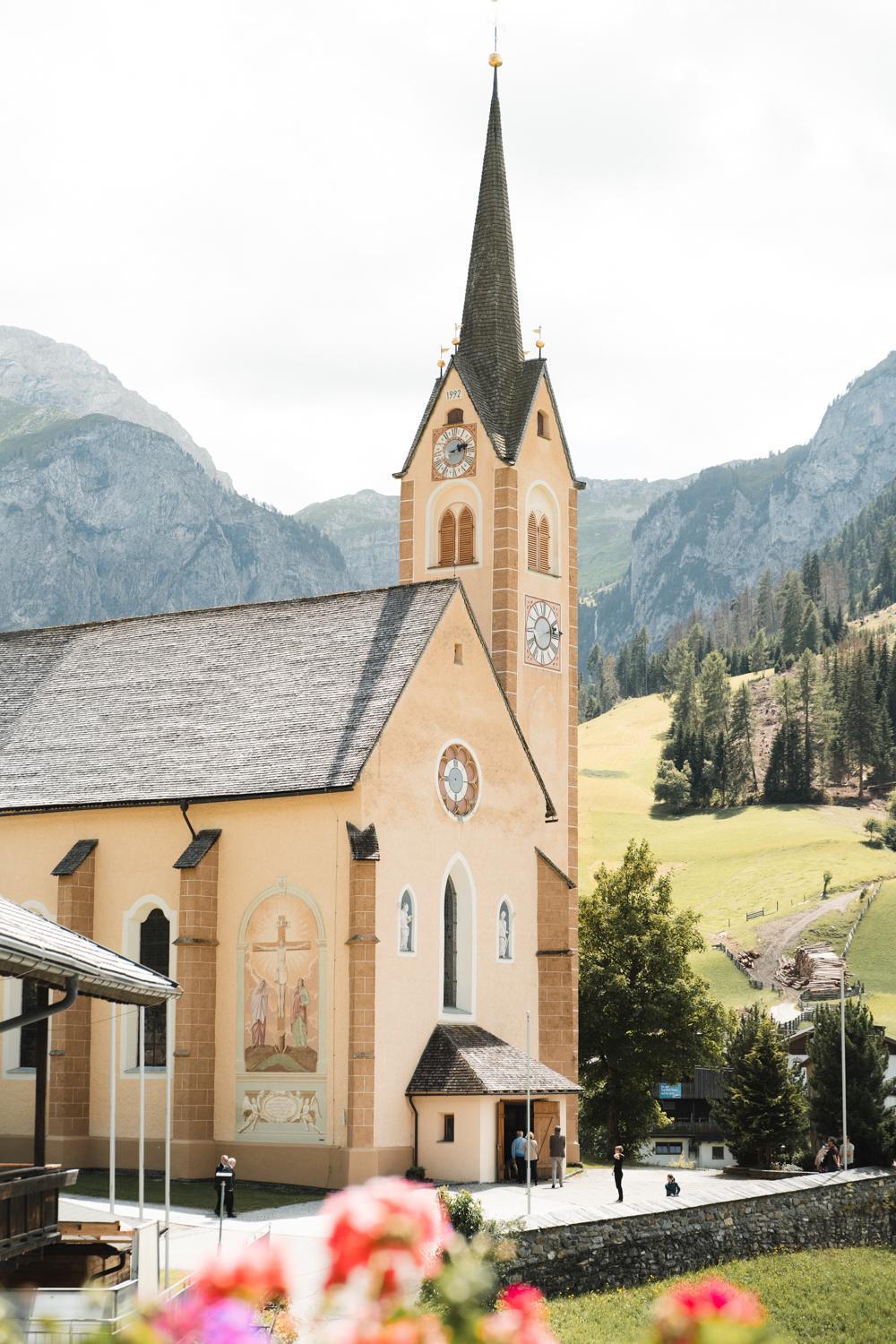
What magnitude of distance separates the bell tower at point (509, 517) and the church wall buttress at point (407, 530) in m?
0.04

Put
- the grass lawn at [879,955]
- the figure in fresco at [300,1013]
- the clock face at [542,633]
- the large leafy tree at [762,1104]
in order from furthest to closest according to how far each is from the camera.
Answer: the grass lawn at [879,955]
the large leafy tree at [762,1104]
the clock face at [542,633]
the figure in fresco at [300,1013]

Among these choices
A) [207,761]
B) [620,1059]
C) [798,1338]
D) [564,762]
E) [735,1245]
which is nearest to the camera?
[798,1338]

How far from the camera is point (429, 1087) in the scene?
4072 centimetres

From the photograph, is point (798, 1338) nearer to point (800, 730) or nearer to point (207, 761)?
point (207, 761)

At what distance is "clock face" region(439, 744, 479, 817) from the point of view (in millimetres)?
44344

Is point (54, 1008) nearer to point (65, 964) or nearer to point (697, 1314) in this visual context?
point (65, 964)

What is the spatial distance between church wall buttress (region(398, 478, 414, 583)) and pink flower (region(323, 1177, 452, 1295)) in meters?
50.5

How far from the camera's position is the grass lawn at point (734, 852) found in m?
132

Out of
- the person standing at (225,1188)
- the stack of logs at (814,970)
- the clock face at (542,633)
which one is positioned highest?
the clock face at (542,633)

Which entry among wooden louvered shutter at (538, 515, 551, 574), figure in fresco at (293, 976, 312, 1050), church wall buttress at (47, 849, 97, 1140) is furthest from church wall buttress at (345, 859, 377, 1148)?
wooden louvered shutter at (538, 515, 551, 574)

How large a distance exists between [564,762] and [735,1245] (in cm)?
1961

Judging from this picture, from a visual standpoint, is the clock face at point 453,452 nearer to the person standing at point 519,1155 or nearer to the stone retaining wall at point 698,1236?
the person standing at point 519,1155

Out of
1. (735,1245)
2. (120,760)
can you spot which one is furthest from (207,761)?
(735,1245)

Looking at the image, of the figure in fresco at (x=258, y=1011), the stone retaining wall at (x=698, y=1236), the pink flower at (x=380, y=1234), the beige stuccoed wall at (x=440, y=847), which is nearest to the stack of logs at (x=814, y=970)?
the stone retaining wall at (x=698, y=1236)
